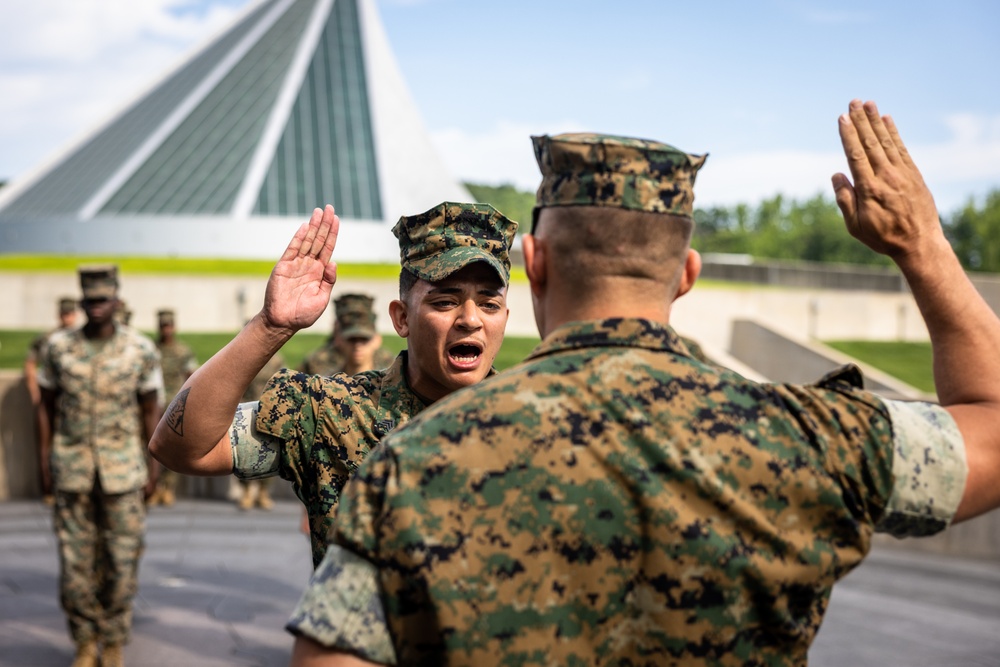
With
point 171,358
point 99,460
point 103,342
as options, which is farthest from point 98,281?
point 171,358

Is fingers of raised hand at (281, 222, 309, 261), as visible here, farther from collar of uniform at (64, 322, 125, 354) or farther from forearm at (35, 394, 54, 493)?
forearm at (35, 394, 54, 493)

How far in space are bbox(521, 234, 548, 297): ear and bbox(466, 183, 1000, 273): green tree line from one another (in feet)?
134

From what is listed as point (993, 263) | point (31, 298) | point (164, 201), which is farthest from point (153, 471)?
point (993, 263)

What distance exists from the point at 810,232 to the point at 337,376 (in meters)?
69.7

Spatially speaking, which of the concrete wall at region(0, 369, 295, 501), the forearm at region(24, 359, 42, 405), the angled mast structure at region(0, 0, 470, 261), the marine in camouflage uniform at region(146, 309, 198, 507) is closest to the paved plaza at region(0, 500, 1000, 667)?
the concrete wall at region(0, 369, 295, 501)

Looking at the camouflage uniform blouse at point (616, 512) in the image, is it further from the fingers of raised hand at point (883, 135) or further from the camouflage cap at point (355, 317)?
the camouflage cap at point (355, 317)

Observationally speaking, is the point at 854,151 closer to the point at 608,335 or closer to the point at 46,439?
the point at 608,335

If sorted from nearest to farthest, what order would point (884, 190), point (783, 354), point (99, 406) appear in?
point (884, 190) → point (99, 406) → point (783, 354)

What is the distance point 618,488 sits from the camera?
6.02 ft

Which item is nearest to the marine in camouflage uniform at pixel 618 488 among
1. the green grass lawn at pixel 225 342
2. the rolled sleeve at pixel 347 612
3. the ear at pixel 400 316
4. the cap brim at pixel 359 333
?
the rolled sleeve at pixel 347 612

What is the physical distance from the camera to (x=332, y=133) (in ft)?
137

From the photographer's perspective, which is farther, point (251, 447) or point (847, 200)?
point (251, 447)

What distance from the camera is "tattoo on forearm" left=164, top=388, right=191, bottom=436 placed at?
2.95m

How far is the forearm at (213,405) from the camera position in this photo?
111 inches
